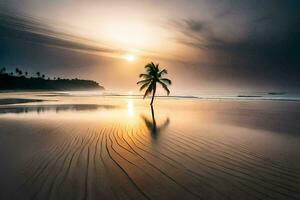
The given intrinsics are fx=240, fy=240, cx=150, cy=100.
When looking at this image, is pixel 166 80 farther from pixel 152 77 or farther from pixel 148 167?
pixel 148 167

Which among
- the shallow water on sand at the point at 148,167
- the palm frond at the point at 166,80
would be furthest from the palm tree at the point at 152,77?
the shallow water on sand at the point at 148,167

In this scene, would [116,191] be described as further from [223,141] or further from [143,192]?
[223,141]

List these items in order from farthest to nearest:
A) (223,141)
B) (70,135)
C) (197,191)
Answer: (70,135) < (223,141) < (197,191)

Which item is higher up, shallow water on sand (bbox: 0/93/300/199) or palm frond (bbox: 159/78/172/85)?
palm frond (bbox: 159/78/172/85)

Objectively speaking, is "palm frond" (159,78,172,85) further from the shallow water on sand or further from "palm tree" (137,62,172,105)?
the shallow water on sand

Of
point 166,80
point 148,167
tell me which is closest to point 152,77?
point 166,80

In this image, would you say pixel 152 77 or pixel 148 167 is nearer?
pixel 148 167

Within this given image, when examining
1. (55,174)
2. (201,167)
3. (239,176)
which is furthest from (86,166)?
(239,176)

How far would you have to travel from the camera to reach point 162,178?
5.85 m

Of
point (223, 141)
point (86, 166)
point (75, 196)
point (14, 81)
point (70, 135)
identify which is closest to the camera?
point (75, 196)

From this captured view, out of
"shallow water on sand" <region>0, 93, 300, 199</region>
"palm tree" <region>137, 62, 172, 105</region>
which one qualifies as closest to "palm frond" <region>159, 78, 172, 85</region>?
"palm tree" <region>137, 62, 172, 105</region>

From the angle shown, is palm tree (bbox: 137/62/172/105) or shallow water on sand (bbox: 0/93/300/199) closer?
shallow water on sand (bbox: 0/93/300/199)

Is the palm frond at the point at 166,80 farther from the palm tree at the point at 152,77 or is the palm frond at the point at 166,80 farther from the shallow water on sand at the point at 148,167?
the shallow water on sand at the point at 148,167

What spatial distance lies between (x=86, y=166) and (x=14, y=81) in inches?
7057
